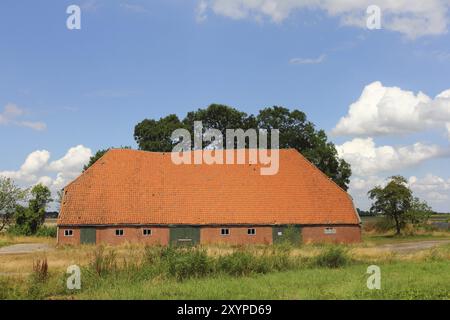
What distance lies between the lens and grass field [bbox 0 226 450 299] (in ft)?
40.4

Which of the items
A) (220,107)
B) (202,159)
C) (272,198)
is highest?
(220,107)

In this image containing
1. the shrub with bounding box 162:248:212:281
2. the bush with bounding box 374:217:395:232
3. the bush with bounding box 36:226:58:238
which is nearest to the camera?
the shrub with bounding box 162:248:212:281

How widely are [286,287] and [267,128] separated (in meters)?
40.0

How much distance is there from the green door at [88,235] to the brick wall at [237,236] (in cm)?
774

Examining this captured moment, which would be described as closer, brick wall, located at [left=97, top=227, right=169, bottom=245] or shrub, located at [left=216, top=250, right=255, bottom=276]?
shrub, located at [left=216, top=250, right=255, bottom=276]

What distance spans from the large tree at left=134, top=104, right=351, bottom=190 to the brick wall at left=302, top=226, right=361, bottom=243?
1298 centimetres

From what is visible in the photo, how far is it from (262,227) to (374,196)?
59.1 feet

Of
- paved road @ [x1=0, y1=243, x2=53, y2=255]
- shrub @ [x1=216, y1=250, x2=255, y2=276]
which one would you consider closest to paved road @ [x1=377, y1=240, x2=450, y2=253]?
shrub @ [x1=216, y1=250, x2=255, y2=276]

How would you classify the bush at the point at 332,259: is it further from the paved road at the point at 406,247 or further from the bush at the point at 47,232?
the bush at the point at 47,232

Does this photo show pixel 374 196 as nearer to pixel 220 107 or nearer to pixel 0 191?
pixel 220 107

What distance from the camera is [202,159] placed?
3978 centimetres

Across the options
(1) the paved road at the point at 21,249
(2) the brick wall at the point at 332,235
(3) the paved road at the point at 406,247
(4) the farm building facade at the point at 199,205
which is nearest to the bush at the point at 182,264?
(3) the paved road at the point at 406,247

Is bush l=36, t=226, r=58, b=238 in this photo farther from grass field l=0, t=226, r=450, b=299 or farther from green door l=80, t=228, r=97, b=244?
grass field l=0, t=226, r=450, b=299
